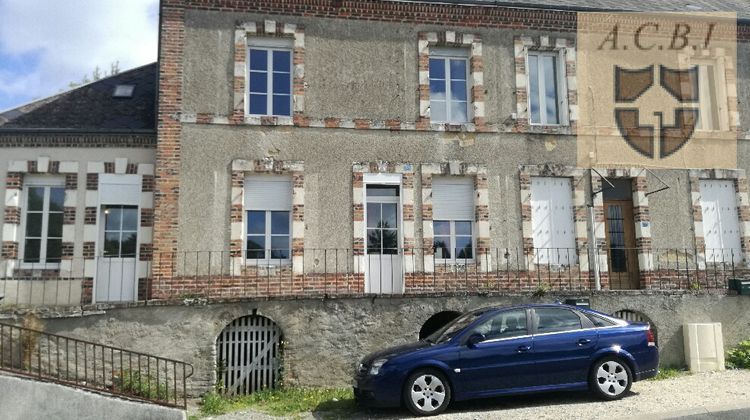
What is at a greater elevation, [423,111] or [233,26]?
[233,26]

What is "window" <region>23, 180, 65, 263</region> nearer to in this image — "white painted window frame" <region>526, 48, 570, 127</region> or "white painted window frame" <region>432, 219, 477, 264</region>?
"white painted window frame" <region>432, 219, 477, 264</region>

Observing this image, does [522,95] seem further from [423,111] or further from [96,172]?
[96,172]

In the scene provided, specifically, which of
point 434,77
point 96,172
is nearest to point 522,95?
point 434,77

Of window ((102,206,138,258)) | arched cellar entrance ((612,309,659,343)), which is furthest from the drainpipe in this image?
window ((102,206,138,258))

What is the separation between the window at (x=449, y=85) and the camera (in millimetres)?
13109

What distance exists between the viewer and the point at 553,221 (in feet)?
42.5

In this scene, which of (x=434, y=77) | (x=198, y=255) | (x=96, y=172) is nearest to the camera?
(x=198, y=255)

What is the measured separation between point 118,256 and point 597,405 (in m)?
9.32

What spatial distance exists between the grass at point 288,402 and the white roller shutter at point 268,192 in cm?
381

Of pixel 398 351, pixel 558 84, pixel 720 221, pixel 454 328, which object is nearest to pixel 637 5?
pixel 558 84

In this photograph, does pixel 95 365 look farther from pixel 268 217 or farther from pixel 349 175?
pixel 349 175

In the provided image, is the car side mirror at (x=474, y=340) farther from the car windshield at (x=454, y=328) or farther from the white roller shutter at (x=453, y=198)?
the white roller shutter at (x=453, y=198)

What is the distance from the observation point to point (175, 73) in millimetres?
12078

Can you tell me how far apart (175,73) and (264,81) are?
5.77 ft
